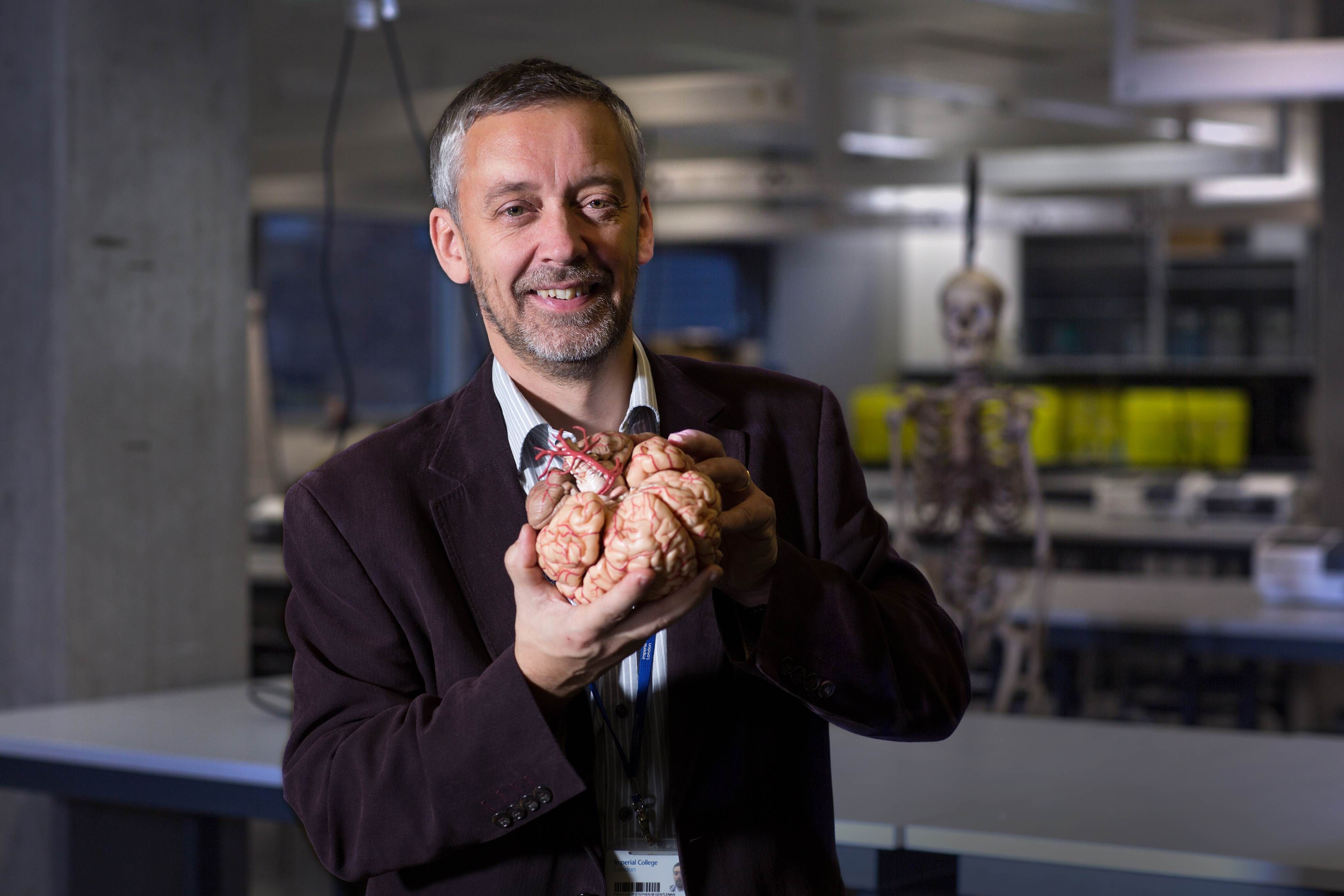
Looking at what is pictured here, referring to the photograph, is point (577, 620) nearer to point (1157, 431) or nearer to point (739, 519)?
point (739, 519)

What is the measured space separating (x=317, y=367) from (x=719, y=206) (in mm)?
3066

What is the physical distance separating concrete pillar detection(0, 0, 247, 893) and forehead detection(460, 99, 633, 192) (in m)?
1.83

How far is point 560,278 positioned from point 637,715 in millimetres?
478

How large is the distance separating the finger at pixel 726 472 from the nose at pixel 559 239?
0.25m

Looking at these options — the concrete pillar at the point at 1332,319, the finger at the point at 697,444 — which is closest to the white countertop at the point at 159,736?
the finger at the point at 697,444

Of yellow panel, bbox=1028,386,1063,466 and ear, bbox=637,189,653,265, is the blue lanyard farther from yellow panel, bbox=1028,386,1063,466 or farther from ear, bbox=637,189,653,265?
yellow panel, bbox=1028,386,1063,466

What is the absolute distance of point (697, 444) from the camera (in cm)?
131

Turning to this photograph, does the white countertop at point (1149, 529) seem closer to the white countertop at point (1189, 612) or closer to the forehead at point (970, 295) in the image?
the white countertop at point (1189, 612)

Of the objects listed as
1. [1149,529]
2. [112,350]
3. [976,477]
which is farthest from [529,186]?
[1149,529]

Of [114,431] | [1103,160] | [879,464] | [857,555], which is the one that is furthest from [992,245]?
[857,555]

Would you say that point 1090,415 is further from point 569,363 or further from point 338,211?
point 569,363

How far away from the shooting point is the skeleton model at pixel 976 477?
3.72m

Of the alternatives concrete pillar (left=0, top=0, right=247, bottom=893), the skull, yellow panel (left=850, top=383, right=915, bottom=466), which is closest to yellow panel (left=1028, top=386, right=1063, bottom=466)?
yellow panel (left=850, top=383, right=915, bottom=466)

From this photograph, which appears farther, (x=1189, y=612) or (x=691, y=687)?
(x=1189, y=612)
